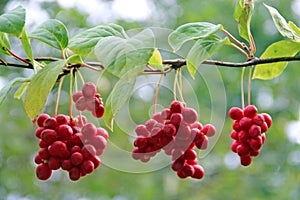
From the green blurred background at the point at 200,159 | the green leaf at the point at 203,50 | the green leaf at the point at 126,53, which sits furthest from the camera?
the green blurred background at the point at 200,159

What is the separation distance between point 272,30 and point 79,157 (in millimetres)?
2948

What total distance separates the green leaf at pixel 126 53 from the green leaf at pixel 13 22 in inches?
4.3

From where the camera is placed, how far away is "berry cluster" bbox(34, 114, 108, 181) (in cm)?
78

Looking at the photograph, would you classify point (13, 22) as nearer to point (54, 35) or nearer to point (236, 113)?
point (54, 35)

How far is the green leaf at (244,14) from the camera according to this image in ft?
2.60

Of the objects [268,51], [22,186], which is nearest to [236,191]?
[22,186]

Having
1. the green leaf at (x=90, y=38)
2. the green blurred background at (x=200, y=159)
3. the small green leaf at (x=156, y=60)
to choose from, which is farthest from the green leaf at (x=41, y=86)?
the green blurred background at (x=200, y=159)

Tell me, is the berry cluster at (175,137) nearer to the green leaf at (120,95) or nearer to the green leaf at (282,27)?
the green leaf at (120,95)

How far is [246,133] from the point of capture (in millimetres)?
816

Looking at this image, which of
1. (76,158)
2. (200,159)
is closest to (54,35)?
(76,158)

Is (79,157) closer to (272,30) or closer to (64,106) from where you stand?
(64,106)

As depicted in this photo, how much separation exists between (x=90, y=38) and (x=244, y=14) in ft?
0.79

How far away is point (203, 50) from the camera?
756mm

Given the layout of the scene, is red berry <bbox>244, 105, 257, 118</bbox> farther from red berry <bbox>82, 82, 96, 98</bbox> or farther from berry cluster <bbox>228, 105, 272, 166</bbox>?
red berry <bbox>82, 82, 96, 98</bbox>
